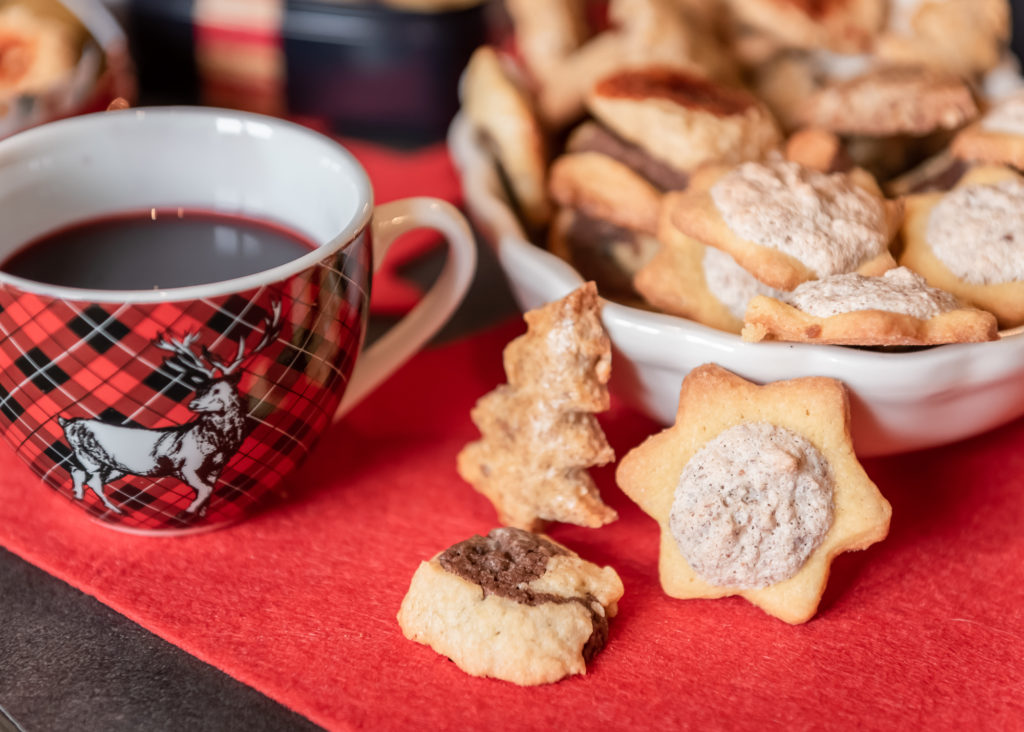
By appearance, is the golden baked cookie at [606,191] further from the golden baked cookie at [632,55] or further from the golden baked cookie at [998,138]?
the golden baked cookie at [998,138]

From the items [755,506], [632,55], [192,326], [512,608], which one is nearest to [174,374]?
[192,326]

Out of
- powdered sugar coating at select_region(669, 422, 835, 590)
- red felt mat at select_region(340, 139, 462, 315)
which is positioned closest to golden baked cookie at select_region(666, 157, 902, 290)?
powdered sugar coating at select_region(669, 422, 835, 590)

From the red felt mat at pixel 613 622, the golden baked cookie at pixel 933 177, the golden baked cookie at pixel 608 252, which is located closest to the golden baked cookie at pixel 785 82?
the golden baked cookie at pixel 933 177

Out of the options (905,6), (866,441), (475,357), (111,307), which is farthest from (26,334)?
(905,6)

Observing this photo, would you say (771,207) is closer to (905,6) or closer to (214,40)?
(905,6)

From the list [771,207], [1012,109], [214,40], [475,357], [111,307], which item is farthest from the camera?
[214,40]

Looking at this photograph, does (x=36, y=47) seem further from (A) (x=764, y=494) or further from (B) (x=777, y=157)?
(A) (x=764, y=494)
